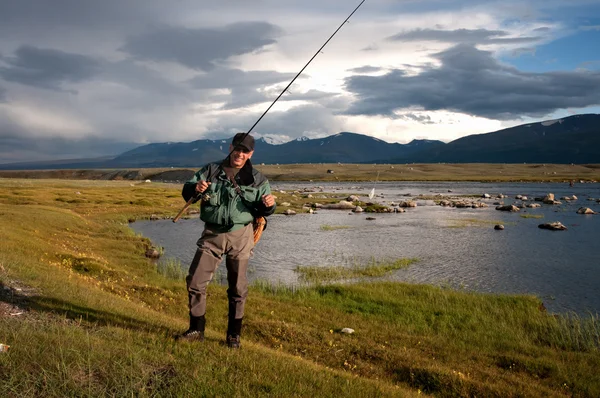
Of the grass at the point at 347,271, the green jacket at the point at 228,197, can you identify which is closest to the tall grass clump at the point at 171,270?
the grass at the point at 347,271

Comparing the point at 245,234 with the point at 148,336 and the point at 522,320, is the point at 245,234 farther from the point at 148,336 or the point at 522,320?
the point at 522,320

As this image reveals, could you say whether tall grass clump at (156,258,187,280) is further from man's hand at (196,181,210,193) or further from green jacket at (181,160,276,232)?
man's hand at (196,181,210,193)

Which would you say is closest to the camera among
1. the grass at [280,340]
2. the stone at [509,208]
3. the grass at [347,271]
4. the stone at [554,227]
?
the grass at [280,340]

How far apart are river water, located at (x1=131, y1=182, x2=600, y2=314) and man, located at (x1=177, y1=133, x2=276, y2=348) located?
15.1 meters

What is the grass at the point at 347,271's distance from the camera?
2505 centimetres

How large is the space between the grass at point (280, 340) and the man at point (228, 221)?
2.51 feet

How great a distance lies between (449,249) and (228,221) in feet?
93.9

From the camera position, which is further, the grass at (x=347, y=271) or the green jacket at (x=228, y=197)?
the grass at (x=347, y=271)

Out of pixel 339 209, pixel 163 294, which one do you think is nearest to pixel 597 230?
pixel 339 209

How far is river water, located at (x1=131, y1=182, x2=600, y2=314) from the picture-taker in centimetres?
2427

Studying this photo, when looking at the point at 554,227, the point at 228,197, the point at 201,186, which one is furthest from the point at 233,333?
the point at 554,227

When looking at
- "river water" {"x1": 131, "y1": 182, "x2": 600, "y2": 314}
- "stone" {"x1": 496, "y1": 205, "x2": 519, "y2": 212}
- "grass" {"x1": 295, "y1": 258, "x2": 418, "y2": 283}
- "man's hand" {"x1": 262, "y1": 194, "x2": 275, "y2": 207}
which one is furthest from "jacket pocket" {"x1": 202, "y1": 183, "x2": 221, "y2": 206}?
"stone" {"x1": 496, "y1": 205, "x2": 519, "y2": 212}

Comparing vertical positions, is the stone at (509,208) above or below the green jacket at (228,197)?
below

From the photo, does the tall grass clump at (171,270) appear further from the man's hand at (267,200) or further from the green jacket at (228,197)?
the man's hand at (267,200)
